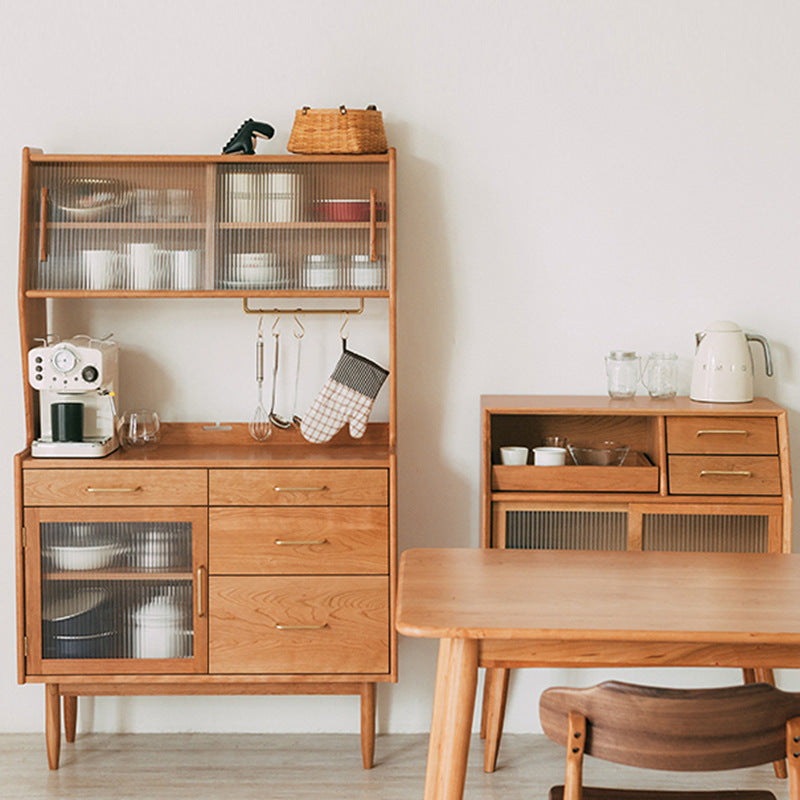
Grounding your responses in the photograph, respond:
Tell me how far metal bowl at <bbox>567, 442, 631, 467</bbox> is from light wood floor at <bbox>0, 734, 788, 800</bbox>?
0.99 meters

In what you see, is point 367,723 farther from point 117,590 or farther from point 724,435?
point 724,435

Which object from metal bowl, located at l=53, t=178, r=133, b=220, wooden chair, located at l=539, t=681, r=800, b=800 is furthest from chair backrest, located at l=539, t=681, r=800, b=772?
metal bowl, located at l=53, t=178, r=133, b=220

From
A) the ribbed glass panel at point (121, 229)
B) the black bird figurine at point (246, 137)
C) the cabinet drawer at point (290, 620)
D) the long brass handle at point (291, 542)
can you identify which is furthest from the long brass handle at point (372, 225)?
the cabinet drawer at point (290, 620)

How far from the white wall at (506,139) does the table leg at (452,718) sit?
1495 mm

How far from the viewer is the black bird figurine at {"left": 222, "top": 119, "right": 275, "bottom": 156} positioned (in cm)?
311

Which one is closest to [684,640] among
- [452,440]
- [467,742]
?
[467,742]

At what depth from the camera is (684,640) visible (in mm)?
1895

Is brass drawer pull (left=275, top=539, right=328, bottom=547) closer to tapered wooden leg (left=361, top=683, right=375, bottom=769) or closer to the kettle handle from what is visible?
tapered wooden leg (left=361, top=683, right=375, bottom=769)

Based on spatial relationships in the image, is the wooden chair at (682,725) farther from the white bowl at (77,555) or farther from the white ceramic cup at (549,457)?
the white bowl at (77,555)

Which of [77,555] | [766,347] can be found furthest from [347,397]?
[766,347]

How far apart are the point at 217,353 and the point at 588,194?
4.51 ft

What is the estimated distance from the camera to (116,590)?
121 inches

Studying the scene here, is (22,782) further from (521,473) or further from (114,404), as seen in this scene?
(521,473)

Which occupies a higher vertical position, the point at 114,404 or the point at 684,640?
the point at 114,404
